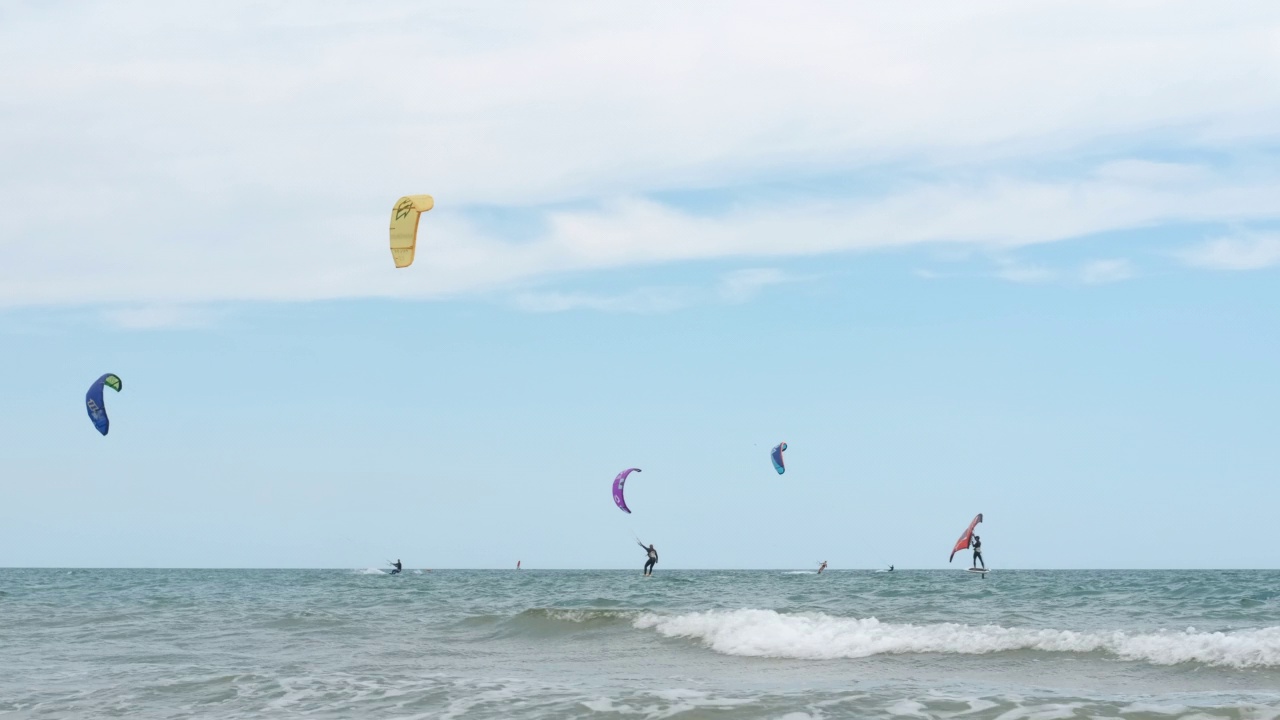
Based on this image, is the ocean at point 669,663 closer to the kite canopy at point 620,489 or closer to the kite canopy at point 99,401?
the kite canopy at point 99,401

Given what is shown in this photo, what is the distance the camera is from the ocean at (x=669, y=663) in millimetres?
9539

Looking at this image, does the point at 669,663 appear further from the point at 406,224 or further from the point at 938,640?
the point at 406,224

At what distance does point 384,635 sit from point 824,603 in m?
8.71

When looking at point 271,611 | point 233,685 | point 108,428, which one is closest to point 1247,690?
point 233,685

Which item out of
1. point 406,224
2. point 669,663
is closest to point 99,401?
point 406,224

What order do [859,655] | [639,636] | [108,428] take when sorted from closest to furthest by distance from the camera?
[859,655]
[639,636]
[108,428]

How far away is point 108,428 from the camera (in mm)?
24922

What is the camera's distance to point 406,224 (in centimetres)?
1847

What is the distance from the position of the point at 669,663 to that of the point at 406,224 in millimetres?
8916

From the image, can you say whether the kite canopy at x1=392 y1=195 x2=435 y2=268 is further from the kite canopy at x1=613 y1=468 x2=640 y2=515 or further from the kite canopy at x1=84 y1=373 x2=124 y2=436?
the kite canopy at x1=613 y1=468 x2=640 y2=515

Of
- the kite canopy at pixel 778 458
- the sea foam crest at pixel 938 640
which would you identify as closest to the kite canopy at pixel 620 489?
the kite canopy at pixel 778 458

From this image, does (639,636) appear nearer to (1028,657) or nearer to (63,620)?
(1028,657)

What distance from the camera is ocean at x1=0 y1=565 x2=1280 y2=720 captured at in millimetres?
9539

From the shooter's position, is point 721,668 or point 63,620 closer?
point 721,668
